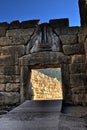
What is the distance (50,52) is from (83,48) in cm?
104

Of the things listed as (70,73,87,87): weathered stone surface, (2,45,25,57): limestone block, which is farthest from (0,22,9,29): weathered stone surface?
(70,73,87,87): weathered stone surface

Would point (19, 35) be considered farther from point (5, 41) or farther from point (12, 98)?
point (12, 98)

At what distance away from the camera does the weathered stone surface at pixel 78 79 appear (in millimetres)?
4910

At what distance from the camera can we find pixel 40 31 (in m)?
5.50

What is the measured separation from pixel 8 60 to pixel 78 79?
2322 millimetres

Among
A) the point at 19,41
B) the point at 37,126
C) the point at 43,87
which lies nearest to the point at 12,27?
the point at 19,41

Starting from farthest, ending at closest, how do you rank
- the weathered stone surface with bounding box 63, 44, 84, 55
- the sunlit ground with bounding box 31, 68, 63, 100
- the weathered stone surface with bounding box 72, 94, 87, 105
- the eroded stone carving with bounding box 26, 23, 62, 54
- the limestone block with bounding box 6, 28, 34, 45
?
the sunlit ground with bounding box 31, 68, 63, 100
the limestone block with bounding box 6, 28, 34, 45
the eroded stone carving with bounding box 26, 23, 62, 54
the weathered stone surface with bounding box 63, 44, 84, 55
the weathered stone surface with bounding box 72, 94, 87, 105

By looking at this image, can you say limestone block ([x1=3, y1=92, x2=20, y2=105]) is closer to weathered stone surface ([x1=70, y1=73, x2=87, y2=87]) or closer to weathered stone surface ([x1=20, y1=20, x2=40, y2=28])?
weathered stone surface ([x1=70, y1=73, x2=87, y2=87])

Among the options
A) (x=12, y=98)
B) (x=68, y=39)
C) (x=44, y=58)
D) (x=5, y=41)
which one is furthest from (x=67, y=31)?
(x=12, y=98)

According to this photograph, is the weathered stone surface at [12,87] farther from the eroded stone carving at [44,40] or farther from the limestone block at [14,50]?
the eroded stone carving at [44,40]

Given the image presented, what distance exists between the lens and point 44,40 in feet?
17.7

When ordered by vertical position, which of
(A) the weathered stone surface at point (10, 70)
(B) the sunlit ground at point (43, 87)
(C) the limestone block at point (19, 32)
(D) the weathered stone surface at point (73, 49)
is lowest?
(B) the sunlit ground at point (43, 87)

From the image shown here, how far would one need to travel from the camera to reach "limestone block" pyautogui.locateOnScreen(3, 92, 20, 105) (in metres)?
5.11

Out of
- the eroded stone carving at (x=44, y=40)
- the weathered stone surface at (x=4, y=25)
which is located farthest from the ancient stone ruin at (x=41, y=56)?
the weathered stone surface at (x=4, y=25)
